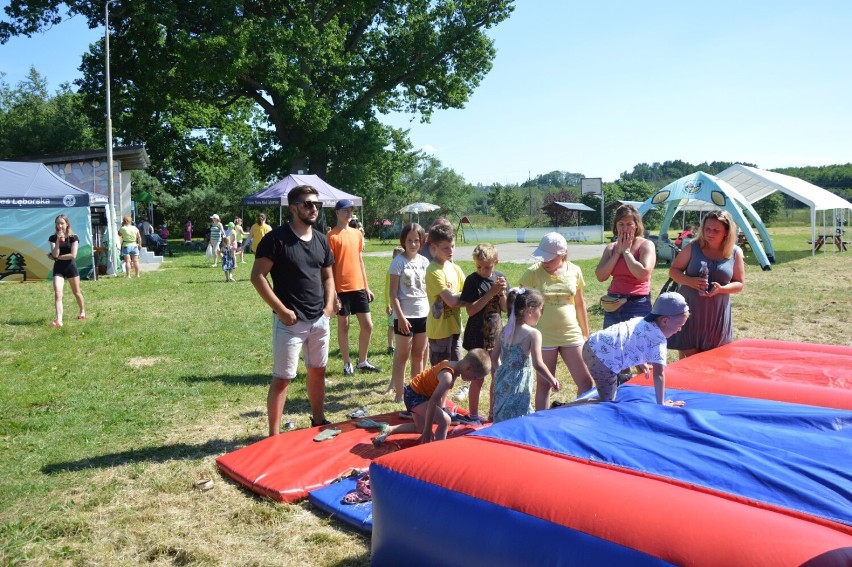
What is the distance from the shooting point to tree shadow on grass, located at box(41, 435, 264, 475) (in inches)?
198

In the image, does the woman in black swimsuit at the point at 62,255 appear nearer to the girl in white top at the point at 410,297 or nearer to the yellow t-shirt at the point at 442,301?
the girl in white top at the point at 410,297

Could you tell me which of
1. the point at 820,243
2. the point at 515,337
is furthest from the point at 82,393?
the point at 820,243

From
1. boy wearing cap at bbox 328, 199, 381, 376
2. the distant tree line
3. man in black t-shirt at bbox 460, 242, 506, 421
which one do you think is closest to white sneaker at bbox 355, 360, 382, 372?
boy wearing cap at bbox 328, 199, 381, 376

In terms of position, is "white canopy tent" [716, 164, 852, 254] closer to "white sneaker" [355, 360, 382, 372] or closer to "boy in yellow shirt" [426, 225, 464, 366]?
"white sneaker" [355, 360, 382, 372]

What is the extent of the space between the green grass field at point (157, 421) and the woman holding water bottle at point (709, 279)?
1413mm

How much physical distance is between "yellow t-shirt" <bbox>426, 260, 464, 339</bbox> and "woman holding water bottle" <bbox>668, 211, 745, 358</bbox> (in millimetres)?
1898

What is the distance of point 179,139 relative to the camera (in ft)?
110

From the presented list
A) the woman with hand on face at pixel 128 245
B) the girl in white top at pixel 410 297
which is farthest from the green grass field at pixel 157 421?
the woman with hand on face at pixel 128 245

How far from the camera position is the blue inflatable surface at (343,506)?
157 inches

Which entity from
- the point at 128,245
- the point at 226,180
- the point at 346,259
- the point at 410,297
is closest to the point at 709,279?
the point at 410,297

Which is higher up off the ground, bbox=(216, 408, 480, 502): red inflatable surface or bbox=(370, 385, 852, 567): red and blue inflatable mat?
bbox=(370, 385, 852, 567): red and blue inflatable mat

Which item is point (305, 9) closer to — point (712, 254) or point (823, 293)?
point (823, 293)

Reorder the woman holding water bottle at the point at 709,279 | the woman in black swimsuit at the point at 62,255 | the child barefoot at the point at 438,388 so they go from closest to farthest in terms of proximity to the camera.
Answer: the child barefoot at the point at 438,388 < the woman holding water bottle at the point at 709,279 < the woman in black swimsuit at the point at 62,255

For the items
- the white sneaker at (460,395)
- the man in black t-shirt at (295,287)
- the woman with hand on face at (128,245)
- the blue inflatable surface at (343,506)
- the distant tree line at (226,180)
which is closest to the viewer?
the blue inflatable surface at (343,506)
